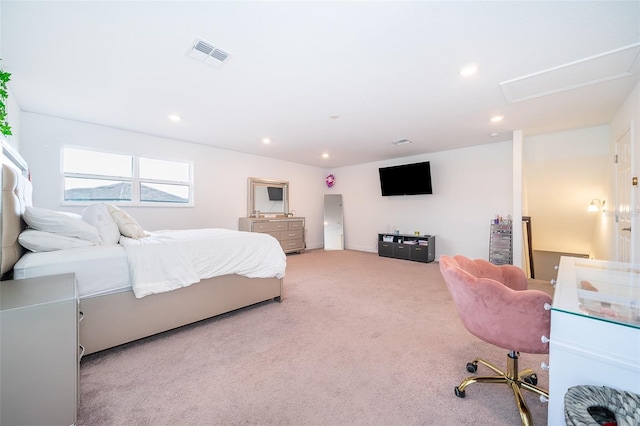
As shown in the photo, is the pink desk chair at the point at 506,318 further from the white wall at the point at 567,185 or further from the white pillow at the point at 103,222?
the white wall at the point at 567,185

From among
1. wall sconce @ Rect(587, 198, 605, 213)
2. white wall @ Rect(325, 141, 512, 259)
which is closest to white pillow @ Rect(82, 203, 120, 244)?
white wall @ Rect(325, 141, 512, 259)

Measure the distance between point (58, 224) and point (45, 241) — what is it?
14 centimetres

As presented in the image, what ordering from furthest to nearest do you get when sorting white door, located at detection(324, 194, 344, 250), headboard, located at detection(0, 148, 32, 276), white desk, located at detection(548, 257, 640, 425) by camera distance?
1. white door, located at detection(324, 194, 344, 250)
2. headboard, located at detection(0, 148, 32, 276)
3. white desk, located at detection(548, 257, 640, 425)

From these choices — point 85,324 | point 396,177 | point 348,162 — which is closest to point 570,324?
point 85,324

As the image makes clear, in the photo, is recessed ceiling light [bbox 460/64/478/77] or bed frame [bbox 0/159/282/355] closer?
bed frame [bbox 0/159/282/355]

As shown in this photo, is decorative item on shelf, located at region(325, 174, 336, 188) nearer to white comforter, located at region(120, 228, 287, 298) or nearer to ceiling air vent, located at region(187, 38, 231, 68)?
white comforter, located at region(120, 228, 287, 298)

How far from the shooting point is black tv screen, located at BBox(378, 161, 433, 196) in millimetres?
5617

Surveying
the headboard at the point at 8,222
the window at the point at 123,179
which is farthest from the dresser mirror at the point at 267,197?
the headboard at the point at 8,222

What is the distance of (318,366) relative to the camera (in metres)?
1.79

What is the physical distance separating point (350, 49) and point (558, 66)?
1941 millimetres

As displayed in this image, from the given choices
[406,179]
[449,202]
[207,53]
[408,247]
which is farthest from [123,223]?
[449,202]

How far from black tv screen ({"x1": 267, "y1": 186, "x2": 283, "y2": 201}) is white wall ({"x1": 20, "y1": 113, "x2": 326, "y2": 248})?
30 centimetres

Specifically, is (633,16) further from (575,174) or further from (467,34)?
(575,174)

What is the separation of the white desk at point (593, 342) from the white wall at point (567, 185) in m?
3.98
